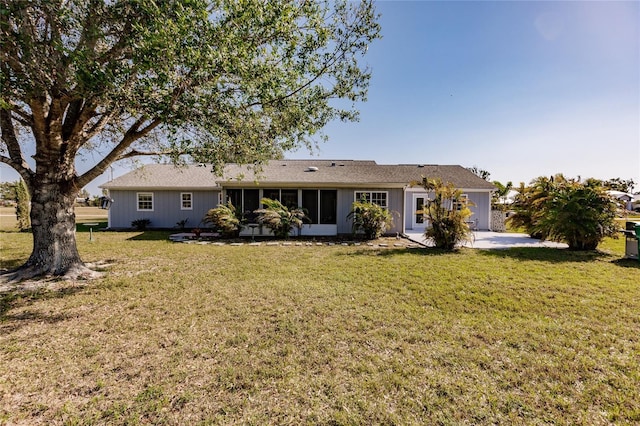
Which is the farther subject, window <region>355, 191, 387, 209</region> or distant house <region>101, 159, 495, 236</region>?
window <region>355, 191, 387, 209</region>

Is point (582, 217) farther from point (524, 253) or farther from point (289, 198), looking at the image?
point (289, 198)

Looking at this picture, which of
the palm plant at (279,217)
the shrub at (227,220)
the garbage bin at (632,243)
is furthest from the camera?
the shrub at (227,220)

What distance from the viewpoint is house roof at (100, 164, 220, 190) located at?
15.2 m

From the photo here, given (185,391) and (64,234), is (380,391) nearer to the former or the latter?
(185,391)

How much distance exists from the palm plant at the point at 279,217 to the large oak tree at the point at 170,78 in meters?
4.73

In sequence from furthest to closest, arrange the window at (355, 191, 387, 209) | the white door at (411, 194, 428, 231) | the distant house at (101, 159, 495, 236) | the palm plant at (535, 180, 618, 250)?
the white door at (411, 194, 428, 231)
the window at (355, 191, 387, 209)
the distant house at (101, 159, 495, 236)
the palm plant at (535, 180, 618, 250)

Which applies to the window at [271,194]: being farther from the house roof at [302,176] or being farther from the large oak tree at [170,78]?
the large oak tree at [170,78]

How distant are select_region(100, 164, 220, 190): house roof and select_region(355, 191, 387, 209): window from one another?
7.84 meters

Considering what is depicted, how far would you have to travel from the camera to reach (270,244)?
10641 mm

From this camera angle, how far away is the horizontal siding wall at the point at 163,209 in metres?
15.6

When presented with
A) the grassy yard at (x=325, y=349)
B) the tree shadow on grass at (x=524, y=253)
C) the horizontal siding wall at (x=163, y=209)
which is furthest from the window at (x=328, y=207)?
the grassy yard at (x=325, y=349)

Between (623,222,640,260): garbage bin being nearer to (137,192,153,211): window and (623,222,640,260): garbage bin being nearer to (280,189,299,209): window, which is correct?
(280,189,299,209): window

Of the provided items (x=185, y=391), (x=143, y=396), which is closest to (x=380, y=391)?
(x=185, y=391)

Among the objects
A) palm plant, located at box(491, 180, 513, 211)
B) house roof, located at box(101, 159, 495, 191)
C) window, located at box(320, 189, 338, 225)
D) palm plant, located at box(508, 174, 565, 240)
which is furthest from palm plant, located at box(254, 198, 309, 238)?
palm plant, located at box(491, 180, 513, 211)
